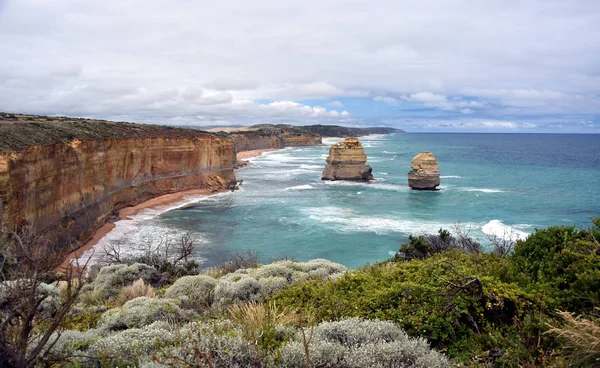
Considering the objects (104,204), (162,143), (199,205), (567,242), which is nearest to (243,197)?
(199,205)

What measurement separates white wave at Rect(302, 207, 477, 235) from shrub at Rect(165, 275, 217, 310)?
21.5 m

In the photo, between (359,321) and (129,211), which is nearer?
(359,321)

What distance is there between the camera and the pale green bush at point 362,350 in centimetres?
453

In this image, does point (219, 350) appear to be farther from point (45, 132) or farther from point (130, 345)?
point (45, 132)

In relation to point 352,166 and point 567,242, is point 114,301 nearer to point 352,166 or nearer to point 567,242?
point 567,242

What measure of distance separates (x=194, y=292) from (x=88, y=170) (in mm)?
23236

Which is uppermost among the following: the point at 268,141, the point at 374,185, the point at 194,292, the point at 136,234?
the point at 268,141

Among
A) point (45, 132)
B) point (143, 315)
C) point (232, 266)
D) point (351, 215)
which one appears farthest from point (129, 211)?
point (143, 315)

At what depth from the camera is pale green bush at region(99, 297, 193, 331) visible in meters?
6.35

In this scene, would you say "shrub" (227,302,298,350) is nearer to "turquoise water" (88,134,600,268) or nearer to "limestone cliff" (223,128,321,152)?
"turquoise water" (88,134,600,268)

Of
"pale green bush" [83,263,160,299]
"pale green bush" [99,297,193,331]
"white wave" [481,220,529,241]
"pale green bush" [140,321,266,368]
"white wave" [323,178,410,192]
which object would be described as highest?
"pale green bush" [140,321,266,368]

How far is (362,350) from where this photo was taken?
468cm

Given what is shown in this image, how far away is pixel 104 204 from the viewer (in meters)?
30.8

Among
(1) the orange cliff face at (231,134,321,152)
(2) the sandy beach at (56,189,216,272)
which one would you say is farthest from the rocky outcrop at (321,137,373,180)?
(1) the orange cliff face at (231,134,321,152)
